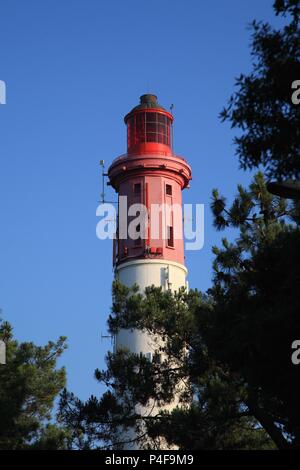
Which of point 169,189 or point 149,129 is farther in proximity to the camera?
point 149,129

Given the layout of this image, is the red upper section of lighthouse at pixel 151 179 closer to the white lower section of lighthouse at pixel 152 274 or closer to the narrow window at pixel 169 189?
the narrow window at pixel 169 189

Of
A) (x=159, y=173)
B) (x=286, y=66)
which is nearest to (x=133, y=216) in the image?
(x=159, y=173)

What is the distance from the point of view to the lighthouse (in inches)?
1522

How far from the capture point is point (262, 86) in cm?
1316

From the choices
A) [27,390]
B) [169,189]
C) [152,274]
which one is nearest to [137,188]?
[169,189]

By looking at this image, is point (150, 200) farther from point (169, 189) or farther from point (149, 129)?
point (149, 129)

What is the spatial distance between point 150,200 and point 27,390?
1486 cm

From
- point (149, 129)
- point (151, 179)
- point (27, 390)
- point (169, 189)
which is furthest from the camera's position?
point (149, 129)

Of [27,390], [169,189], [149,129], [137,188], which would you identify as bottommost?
[27,390]

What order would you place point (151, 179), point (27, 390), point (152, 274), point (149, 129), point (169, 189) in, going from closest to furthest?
point (27, 390), point (152, 274), point (151, 179), point (169, 189), point (149, 129)

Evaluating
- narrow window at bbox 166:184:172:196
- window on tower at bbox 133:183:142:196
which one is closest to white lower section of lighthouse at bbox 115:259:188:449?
window on tower at bbox 133:183:142:196

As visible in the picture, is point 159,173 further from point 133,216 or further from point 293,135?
point 293,135

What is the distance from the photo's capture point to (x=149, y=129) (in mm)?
41500

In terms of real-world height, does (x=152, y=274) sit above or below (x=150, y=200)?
below
